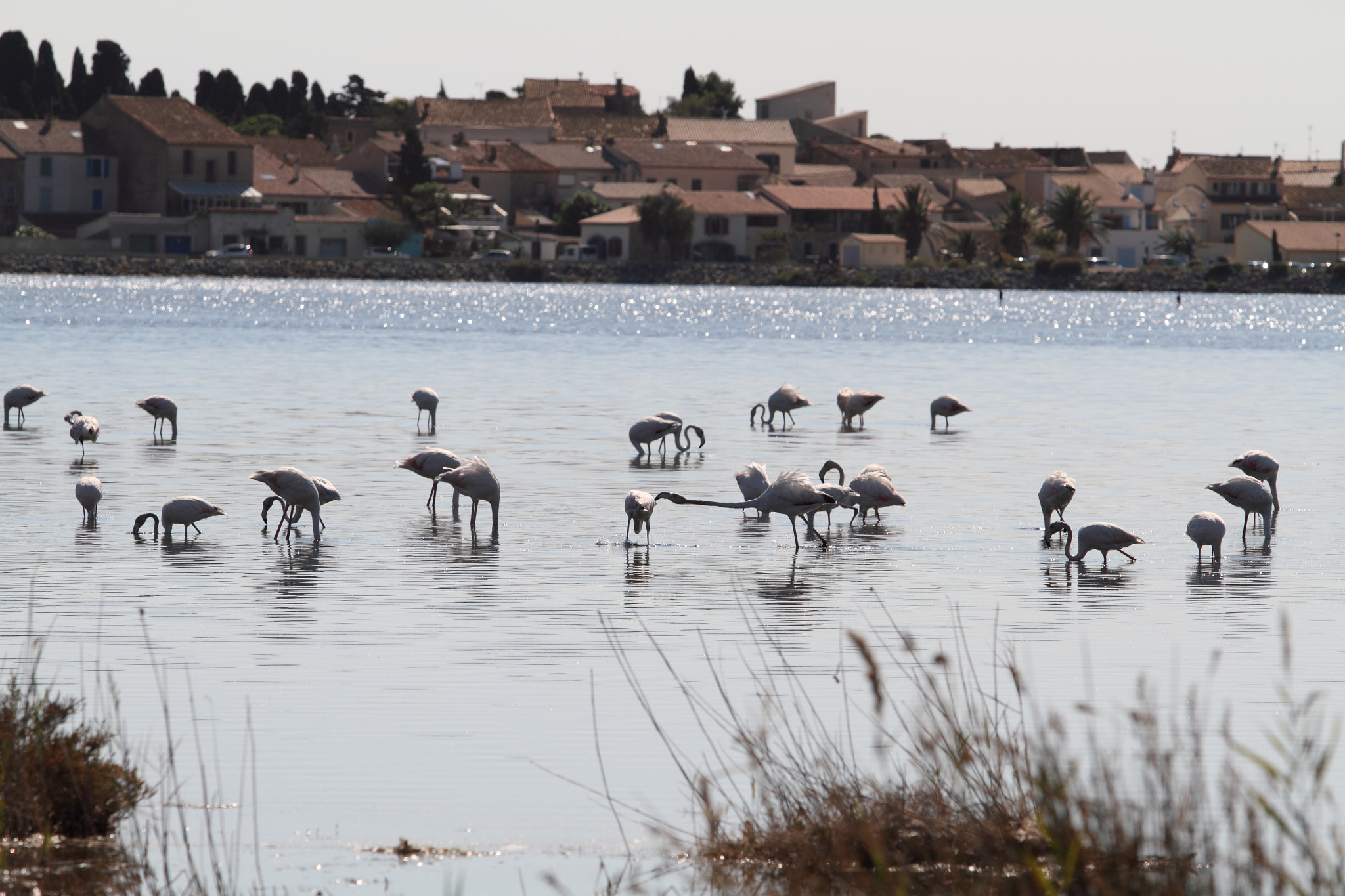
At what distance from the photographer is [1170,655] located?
11086mm

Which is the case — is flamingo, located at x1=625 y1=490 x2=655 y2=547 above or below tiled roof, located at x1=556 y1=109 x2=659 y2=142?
below

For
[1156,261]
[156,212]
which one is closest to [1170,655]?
[156,212]

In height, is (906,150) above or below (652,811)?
above

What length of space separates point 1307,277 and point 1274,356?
67426 mm

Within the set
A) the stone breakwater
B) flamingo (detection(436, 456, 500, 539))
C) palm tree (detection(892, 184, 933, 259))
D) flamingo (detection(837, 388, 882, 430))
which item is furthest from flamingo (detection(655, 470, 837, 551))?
palm tree (detection(892, 184, 933, 259))

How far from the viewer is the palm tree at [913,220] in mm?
120875

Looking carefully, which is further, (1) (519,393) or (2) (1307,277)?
(2) (1307,277)

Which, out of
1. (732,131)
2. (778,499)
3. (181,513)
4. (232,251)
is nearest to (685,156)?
(732,131)

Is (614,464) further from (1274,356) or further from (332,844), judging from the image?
(1274,356)

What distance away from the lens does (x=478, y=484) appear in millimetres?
16766

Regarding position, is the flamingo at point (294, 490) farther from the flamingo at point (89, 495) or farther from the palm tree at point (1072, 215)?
the palm tree at point (1072, 215)

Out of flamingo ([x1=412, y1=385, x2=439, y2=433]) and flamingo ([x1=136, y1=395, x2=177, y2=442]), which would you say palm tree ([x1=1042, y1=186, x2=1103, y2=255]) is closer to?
flamingo ([x1=412, y1=385, x2=439, y2=433])

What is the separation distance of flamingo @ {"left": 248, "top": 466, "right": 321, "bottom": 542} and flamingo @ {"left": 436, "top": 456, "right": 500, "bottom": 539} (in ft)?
4.82

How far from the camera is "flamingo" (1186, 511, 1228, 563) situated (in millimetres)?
15305
